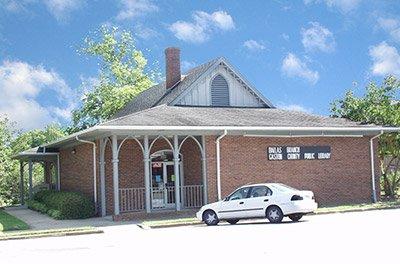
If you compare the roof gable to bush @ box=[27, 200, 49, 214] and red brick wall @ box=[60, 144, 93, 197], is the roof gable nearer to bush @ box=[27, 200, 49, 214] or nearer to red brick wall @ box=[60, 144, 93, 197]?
red brick wall @ box=[60, 144, 93, 197]

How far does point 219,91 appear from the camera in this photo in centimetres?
3056

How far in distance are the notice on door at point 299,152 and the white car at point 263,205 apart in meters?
6.02

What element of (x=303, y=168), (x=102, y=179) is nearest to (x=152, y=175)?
(x=102, y=179)

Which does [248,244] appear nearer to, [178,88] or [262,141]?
[262,141]

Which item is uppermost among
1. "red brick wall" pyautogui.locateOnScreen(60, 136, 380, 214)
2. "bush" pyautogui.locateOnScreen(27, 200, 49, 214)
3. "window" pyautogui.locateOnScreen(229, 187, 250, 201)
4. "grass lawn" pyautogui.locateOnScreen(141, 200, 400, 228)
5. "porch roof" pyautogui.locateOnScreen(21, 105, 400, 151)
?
"porch roof" pyautogui.locateOnScreen(21, 105, 400, 151)

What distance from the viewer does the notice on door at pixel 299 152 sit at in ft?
84.2

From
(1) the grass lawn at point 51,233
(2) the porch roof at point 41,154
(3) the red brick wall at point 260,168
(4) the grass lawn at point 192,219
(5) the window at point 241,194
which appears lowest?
(4) the grass lawn at point 192,219

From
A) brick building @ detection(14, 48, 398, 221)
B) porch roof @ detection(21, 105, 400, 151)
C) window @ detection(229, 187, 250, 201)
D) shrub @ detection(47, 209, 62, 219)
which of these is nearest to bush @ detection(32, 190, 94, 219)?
shrub @ detection(47, 209, 62, 219)

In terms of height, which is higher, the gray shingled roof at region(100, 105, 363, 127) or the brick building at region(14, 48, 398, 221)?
the gray shingled roof at region(100, 105, 363, 127)

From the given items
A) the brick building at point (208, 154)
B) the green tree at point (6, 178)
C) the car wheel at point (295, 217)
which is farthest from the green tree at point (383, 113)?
the green tree at point (6, 178)

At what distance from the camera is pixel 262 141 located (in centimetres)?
2545

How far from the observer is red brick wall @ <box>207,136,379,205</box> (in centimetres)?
2464

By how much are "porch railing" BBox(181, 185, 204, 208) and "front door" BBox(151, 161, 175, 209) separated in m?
0.58

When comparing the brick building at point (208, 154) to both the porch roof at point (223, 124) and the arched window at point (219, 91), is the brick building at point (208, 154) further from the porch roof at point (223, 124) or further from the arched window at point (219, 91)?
the arched window at point (219, 91)
